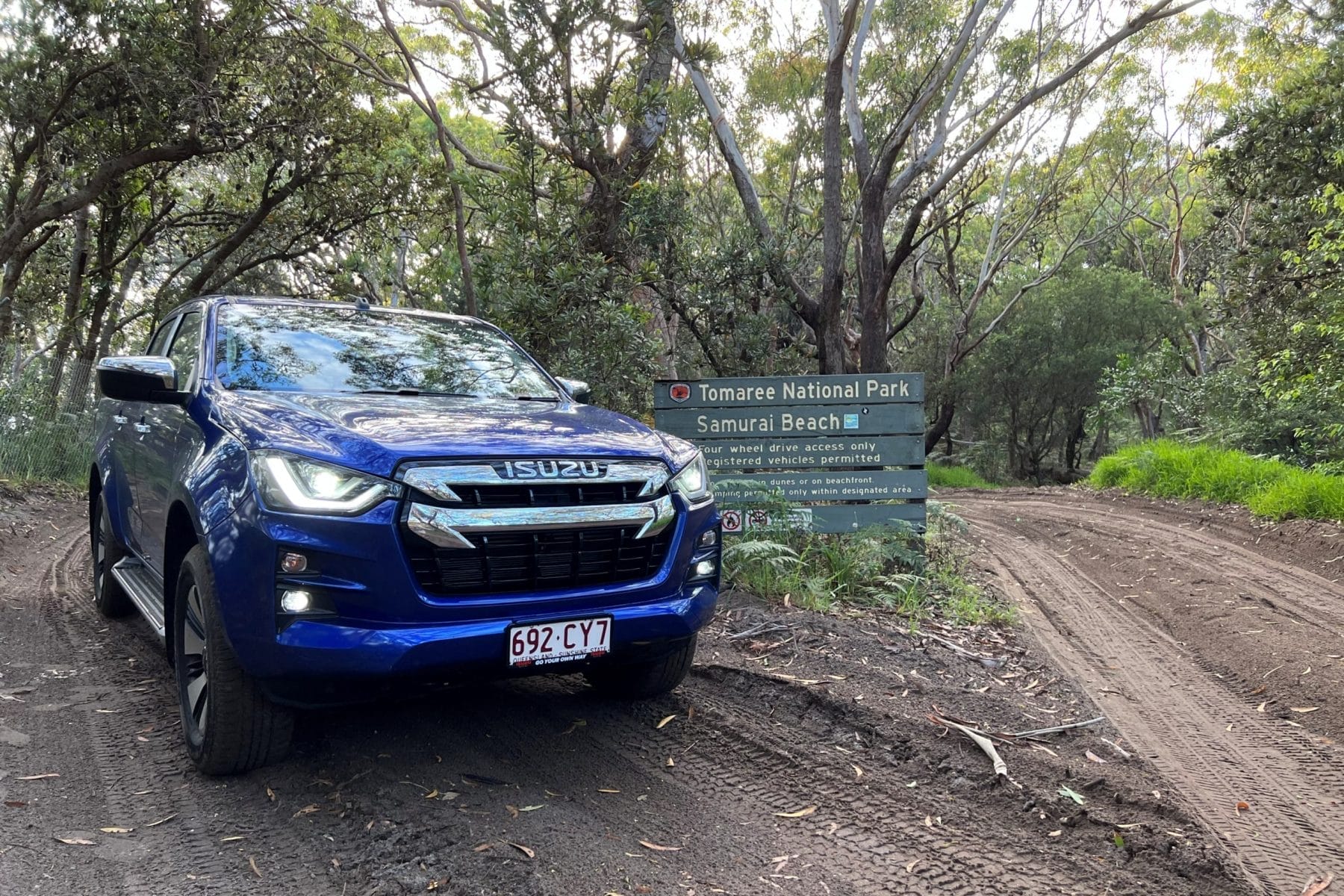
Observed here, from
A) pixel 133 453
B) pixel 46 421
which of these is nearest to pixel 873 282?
pixel 133 453

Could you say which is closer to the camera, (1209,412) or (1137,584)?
(1137,584)

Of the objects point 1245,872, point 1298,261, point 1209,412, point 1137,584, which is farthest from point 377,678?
point 1209,412

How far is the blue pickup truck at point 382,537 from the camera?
279cm

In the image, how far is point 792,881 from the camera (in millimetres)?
2680

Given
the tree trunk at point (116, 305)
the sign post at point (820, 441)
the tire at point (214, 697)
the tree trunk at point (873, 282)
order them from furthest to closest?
the tree trunk at point (116, 305) → the tree trunk at point (873, 282) → the sign post at point (820, 441) → the tire at point (214, 697)

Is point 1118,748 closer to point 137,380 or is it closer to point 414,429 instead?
point 414,429

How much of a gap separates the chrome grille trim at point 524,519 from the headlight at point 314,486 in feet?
0.46

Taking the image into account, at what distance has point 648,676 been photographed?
154 inches

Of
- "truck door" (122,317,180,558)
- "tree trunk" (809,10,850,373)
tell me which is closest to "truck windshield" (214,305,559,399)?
"truck door" (122,317,180,558)

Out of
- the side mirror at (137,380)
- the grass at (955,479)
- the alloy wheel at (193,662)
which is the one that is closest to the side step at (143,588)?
the alloy wheel at (193,662)

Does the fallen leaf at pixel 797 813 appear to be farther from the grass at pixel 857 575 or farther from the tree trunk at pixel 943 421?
the tree trunk at pixel 943 421

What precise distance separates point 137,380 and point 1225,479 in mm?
12266

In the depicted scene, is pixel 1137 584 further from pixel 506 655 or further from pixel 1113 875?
pixel 506 655

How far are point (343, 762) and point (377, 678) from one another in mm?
786
